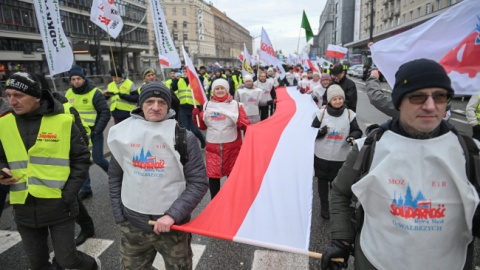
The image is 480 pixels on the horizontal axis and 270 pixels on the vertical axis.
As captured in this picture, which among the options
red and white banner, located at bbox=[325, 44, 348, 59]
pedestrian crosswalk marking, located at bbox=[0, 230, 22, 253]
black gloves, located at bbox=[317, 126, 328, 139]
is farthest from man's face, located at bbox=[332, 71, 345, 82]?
red and white banner, located at bbox=[325, 44, 348, 59]

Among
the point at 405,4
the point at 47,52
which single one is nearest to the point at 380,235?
the point at 47,52

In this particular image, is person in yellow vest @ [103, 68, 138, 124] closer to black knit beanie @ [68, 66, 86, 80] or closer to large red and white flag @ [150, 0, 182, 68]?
large red and white flag @ [150, 0, 182, 68]

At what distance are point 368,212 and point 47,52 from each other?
5.36m

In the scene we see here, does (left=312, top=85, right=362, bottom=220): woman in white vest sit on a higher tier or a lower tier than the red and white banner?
lower

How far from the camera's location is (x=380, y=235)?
5.47 ft

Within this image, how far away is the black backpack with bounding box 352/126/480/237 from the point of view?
1519 mm

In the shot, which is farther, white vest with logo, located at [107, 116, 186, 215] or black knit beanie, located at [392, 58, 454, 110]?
white vest with logo, located at [107, 116, 186, 215]

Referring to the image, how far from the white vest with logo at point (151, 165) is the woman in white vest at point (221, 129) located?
80.8 inches

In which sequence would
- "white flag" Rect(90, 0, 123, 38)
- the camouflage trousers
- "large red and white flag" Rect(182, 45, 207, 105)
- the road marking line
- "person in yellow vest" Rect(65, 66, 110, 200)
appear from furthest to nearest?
"white flag" Rect(90, 0, 123, 38)
"person in yellow vest" Rect(65, 66, 110, 200)
"large red and white flag" Rect(182, 45, 207, 105)
the road marking line
the camouflage trousers

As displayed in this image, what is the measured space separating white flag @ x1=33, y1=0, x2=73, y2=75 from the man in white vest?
356 cm

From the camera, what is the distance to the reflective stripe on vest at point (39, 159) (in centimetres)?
261

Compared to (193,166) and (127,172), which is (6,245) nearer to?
(127,172)

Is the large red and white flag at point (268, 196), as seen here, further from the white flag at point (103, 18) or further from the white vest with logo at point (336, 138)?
the white flag at point (103, 18)

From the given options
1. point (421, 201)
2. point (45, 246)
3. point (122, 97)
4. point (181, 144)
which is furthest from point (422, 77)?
point (122, 97)
